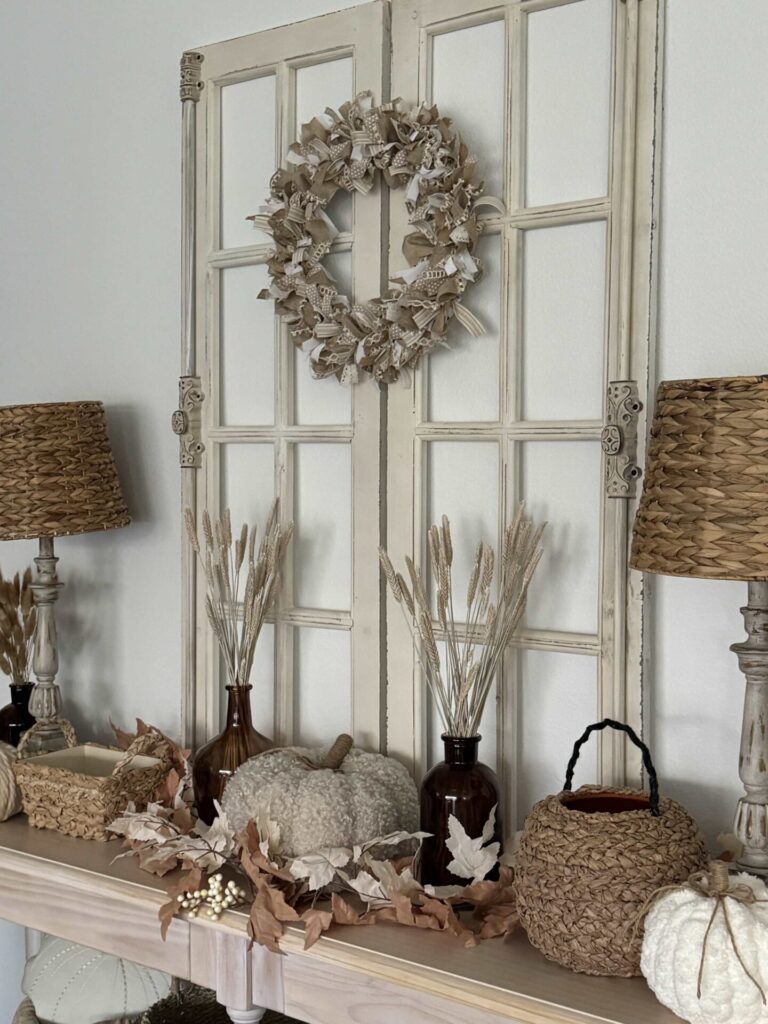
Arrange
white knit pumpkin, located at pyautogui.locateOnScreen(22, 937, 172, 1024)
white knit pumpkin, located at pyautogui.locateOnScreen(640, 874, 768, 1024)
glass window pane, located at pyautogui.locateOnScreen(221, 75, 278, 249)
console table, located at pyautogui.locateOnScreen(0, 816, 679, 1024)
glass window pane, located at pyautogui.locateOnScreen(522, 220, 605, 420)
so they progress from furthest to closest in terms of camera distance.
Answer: white knit pumpkin, located at pyautogui.locateOnScreen(22, 937, 172, 1024)
glass window pane, located at pyautogui.locateOnScreen(221, 75, 278, 249)
glass window pane, located at pyautogui.locateOnScreen(522, 220, 605, 420)
console table, located at pyautogui.locateOnScreen(0, 816, 679, 1024)
white knit pumpkin, located at pyautogui.locateOnScreen(640, 874, 768, 1024)

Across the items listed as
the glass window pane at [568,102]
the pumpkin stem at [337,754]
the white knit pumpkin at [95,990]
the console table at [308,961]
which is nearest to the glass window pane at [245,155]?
the glass window pane at [568,102]

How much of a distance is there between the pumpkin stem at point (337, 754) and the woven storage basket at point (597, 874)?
440 millimetres

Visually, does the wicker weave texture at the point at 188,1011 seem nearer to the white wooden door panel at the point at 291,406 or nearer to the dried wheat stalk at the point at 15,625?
the white wooden door panel at the point at 291,406

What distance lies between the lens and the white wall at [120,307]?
169 centimetres

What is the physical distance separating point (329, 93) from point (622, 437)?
0.85 metres

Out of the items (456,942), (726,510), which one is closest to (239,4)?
(726,510)

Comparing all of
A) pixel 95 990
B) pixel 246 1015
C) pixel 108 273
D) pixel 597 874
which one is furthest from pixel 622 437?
pixel 95 990

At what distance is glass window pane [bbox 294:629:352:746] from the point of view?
2029 millimetres

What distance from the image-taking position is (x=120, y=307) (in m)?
2.34

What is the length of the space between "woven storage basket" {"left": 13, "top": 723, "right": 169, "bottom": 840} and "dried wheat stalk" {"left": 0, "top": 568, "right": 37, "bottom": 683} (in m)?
0.30

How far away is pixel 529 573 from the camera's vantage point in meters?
1.72

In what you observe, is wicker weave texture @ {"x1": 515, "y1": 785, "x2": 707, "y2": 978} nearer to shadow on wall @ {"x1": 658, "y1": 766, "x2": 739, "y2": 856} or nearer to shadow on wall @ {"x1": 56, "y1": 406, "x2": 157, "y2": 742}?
shadow on wall @ {"x1": 658, "y1": 766, "x2": 739, "y2": 856}

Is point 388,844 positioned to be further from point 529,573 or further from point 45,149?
point 45,149

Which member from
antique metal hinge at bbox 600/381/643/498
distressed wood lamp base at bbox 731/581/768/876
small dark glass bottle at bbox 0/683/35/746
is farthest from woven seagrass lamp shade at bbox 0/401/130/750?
distressed wood lamp base at bbox 731/581/768/876
